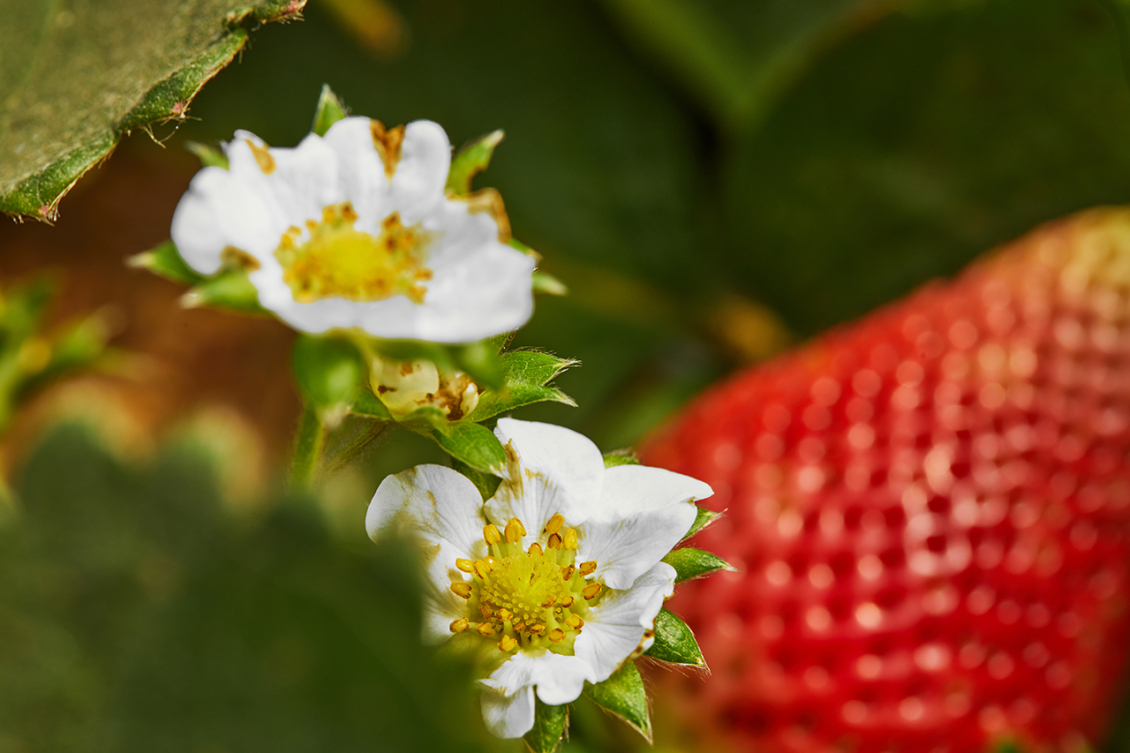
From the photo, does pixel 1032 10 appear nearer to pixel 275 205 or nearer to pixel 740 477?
pixel 740 477

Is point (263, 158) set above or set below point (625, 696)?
above

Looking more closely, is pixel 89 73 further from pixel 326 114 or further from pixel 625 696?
pixel 625 696

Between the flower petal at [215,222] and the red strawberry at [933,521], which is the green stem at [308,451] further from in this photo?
the red strawberry at [933,521]

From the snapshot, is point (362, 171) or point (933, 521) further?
point (933, 521)

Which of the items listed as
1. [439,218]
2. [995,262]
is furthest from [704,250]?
[439,218]

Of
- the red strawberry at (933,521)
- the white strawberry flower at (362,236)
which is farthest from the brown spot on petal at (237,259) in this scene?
the red strawberry at (933,521)

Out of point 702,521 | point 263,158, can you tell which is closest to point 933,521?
point 702,521
